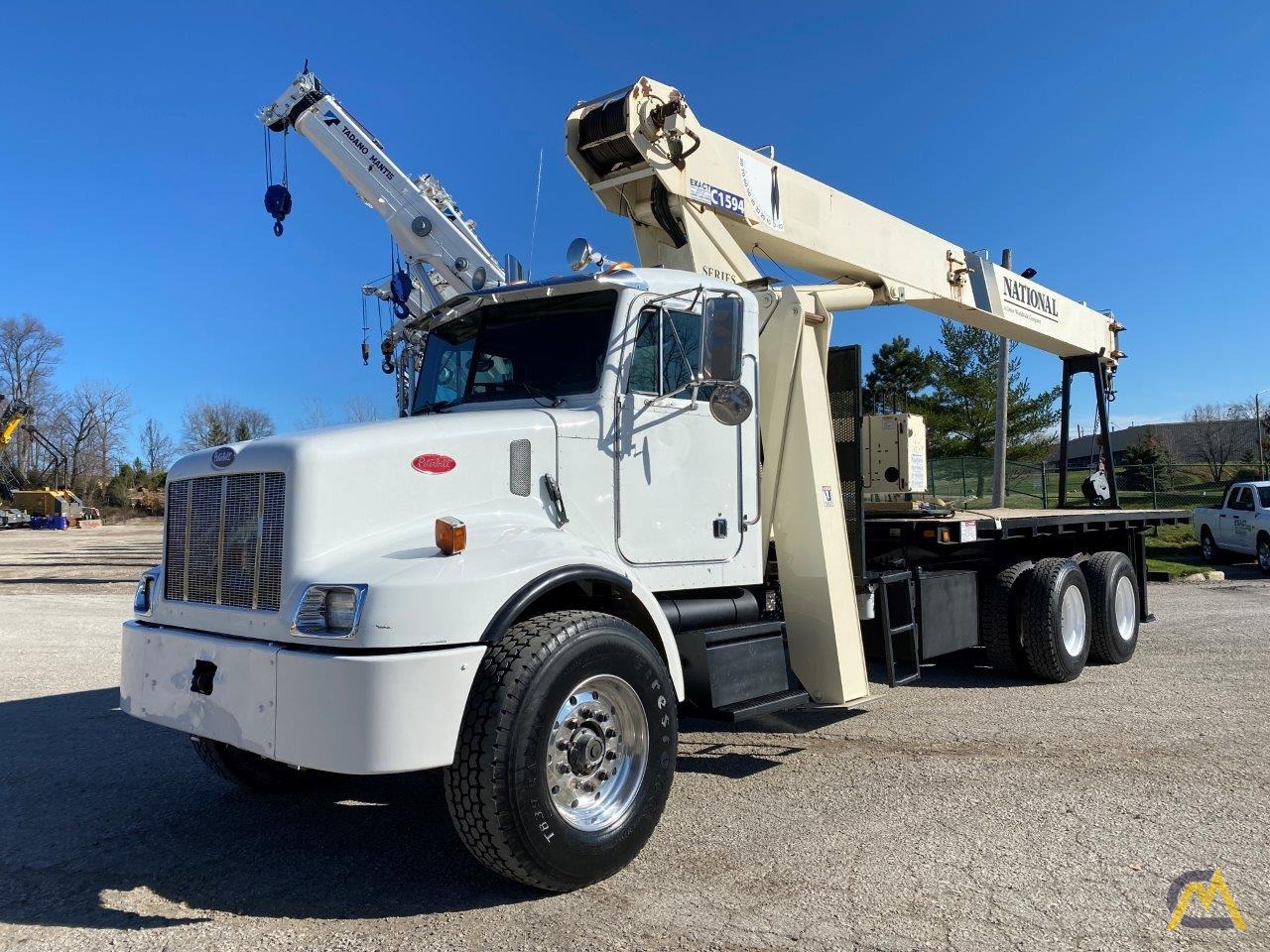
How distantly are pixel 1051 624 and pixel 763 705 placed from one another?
405 centimetres

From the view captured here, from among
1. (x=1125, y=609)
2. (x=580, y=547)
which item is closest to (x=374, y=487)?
(x=580, y=547)

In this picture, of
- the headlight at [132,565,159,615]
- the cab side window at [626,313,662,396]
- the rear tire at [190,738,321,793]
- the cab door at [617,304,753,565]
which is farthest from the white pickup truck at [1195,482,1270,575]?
the headlight at [132,565,159,615]

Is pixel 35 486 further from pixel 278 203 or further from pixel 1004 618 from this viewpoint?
pixel 1004 618

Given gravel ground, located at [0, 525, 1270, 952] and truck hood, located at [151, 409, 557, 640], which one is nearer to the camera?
gravel ground, located at [0, 525, 1270, 952]

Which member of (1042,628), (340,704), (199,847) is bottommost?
(199,847)

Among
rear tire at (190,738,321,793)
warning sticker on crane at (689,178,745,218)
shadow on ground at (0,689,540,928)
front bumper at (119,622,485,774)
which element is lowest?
shadow on ground at (0,689,540,928)

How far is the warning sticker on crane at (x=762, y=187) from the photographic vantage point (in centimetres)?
640

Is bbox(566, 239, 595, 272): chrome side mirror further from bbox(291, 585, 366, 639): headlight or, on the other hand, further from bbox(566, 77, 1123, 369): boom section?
bbox(291, 585, 366, 639): headlight

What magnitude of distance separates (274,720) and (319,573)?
56 centimetres

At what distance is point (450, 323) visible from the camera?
5.15m

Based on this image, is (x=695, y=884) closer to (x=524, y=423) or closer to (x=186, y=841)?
(x=524, y=423)

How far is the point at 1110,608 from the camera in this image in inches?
336

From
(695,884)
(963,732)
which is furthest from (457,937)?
(963,732)

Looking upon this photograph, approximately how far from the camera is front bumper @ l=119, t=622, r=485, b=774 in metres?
3.18
